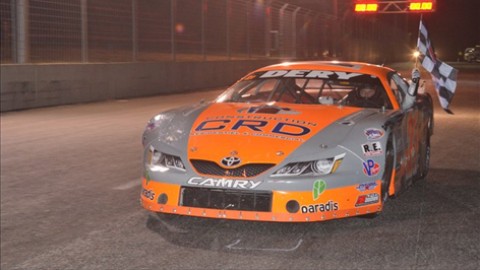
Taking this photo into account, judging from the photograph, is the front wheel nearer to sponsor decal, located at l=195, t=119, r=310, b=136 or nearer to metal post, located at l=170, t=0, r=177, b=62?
sponsor decal, located at l=195, t=119, r=310, b=136

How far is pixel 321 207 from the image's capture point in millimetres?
5004

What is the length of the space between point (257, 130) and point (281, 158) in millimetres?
437

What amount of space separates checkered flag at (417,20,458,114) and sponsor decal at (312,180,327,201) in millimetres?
2676

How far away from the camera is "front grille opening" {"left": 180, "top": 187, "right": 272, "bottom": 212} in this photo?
4.96 metres

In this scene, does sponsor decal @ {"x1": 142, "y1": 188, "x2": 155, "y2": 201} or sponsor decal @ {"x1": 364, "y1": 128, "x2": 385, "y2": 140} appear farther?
sponsor decal @ {"x1": 364, "y1": 128, "x2": 385, "y2": 140}

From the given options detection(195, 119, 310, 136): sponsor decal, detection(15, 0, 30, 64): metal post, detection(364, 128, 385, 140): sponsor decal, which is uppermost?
detection(15, 0, 30, 64): metal post

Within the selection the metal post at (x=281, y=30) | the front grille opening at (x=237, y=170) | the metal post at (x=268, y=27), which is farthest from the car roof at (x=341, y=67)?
the metal post at (x=281, y=30)

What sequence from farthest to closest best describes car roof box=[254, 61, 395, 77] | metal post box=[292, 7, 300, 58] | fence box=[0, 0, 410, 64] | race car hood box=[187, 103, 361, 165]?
metal post box=[292, 7, 300, 58]
fence box=[0, 0, 410, 64]
car roof box=[254, 61, 395, 77]
race car hood box=[187, 103, 361, 165]

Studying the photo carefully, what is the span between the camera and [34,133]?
11.9 m

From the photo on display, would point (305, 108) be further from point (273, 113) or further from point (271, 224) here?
point (271, 224)

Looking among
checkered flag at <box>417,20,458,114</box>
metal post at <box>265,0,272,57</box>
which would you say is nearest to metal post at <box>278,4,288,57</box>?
metal post at <box>265,0,272,57</box>

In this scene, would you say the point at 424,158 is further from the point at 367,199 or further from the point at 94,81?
the point at 94,81

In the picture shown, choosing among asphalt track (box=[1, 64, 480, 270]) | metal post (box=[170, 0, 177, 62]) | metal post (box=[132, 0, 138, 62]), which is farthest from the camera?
metal post (box=[170, 0, 177, 62])

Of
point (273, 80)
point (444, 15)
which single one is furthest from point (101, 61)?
point (444, 15)
